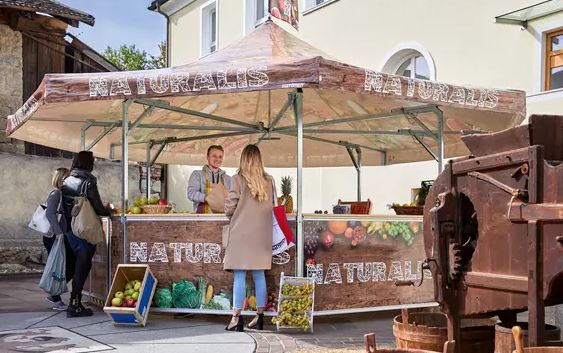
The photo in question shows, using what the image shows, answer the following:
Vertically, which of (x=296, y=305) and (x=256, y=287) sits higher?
(x=256, y=287)

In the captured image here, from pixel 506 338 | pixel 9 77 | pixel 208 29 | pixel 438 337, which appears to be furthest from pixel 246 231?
pixel 208 29

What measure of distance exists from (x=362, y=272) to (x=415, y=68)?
23.6 feet

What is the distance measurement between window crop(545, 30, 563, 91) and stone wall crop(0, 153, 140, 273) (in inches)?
418

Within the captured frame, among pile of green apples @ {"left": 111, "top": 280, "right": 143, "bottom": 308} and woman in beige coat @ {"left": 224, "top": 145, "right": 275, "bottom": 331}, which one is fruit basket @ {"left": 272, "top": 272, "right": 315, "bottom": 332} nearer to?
woman in beige coat @ {"left": 224, "top": 145, "right": 275, "bottom": 331}

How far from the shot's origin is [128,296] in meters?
6.79

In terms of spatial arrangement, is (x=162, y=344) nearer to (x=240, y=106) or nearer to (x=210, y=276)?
(x=210, y=276)

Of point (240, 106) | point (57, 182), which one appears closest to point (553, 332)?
point (57, 182)

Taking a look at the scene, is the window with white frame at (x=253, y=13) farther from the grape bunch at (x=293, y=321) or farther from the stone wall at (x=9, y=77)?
the grape bunch at (x=293, y=321)

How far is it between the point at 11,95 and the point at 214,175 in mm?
9226

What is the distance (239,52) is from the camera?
26.1ft

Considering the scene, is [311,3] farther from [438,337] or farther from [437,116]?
[438,337]

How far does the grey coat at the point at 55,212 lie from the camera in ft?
24.3

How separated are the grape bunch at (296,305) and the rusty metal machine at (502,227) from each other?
2808mm

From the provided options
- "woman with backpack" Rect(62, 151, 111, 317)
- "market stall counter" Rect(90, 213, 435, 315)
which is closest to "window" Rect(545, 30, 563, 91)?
"market stall counter" Rect(90, 213, 435, 315)
